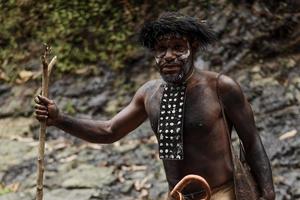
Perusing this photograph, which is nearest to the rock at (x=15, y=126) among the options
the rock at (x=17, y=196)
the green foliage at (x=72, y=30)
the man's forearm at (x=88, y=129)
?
the green foliage at (x=72, y=30)

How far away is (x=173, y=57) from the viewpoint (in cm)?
350

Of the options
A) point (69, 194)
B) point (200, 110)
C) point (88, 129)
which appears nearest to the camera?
point (200, 110)

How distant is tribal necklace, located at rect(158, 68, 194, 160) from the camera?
3594mm

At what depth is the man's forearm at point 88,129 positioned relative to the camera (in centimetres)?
386

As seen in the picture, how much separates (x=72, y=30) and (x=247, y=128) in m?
5.13

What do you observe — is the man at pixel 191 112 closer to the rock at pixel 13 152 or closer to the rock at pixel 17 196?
the rock at pixel 17 196

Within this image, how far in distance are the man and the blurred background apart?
266 cm

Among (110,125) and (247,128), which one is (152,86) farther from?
(247,128)

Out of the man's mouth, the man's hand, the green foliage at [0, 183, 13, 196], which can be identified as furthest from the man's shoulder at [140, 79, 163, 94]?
the green foliage at [0, 183, 13, 196]

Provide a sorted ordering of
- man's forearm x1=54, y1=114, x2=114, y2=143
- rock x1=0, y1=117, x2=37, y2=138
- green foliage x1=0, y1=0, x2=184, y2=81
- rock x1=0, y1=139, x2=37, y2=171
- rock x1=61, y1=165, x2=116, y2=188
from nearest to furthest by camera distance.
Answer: man's forearm x1=54, y1=114, x2=114, y2=143
rock x1=61, y1=165, x2=116, y2=188
rock x1=0, y1=139, x2=37, y2=171
rock x1=0, y1=117, x2=37, y2=138
green foliage x1=0, y1=0, x2=184, y2=81

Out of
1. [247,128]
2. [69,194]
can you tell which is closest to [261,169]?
[247,128]

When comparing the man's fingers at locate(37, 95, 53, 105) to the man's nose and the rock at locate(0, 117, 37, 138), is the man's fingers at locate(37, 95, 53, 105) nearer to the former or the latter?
the man's nose

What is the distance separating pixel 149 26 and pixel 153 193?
313cm

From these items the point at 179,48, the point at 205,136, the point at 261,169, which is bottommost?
the point at 261,169
